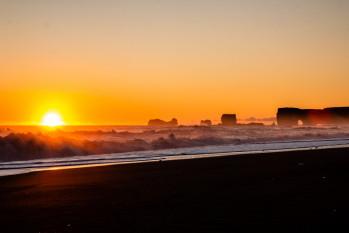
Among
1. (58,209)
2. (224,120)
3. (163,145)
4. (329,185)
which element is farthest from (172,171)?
(224,120)

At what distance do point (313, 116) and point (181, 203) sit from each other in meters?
134

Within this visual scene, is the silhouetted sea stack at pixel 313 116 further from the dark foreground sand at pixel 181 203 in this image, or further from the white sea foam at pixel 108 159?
the dark foreground sand at pixel 181 203

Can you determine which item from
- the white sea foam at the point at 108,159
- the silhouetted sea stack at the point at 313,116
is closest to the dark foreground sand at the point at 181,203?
the white sea foam at the point at 108,159

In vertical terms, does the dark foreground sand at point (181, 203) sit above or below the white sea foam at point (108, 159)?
below

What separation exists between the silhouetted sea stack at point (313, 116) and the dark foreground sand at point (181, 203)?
120 meters

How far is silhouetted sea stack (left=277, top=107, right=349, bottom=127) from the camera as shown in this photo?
134m

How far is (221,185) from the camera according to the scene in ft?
43.1

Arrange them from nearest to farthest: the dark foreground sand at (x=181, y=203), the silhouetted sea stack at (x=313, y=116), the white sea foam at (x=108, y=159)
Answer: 1. the dark foreground sand at (x=181, y=203)
2. the white sea foam at (x=108, y=159)
3. the silhouetted sea stack at (x=313, y=116)

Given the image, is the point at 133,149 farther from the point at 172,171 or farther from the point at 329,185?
the point at 329,185

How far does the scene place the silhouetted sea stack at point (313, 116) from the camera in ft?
439

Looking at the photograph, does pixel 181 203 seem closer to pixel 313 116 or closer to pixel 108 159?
pixel 108 159

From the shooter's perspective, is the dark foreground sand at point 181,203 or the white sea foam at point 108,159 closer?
the dark foreground sand at point 181,203

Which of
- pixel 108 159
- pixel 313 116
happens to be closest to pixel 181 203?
pixel 108 159

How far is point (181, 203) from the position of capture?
1011 centimetres
